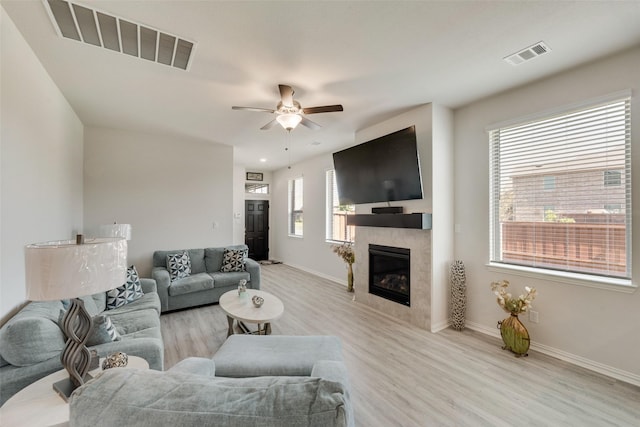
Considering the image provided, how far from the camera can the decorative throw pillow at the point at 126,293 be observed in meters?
2.80

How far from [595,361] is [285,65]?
3832 mm

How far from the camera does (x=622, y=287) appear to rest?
7.29 ft

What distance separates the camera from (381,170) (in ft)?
11.8

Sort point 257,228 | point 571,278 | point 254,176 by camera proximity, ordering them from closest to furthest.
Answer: point 571,278 < point 254,176 < point 257,228

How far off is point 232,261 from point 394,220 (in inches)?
107

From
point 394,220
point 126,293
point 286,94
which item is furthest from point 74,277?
point 394,220

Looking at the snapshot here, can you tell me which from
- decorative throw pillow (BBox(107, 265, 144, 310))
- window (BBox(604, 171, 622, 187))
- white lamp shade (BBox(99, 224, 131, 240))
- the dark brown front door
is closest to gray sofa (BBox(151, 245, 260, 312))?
decorative throw pillow (BBox(107, 265, 144, 310))

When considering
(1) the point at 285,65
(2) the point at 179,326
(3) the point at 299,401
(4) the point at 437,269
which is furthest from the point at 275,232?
(3) the point at 299,401

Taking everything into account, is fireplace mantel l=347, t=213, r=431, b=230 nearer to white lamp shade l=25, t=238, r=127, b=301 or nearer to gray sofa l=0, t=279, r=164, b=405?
gray sofa l=0, t=279, r=164, b=405

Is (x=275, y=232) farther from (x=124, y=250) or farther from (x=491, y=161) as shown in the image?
(x=124, y=250)

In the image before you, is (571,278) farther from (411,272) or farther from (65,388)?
(65,388)

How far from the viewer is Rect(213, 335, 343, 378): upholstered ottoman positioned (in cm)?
166

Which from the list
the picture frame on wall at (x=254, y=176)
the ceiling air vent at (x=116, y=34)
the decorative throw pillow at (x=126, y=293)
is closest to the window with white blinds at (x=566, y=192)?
the ceiling air vent at (x=116, y=34)

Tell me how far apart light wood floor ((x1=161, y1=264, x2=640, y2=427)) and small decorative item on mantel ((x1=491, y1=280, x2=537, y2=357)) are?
0.32 feet
